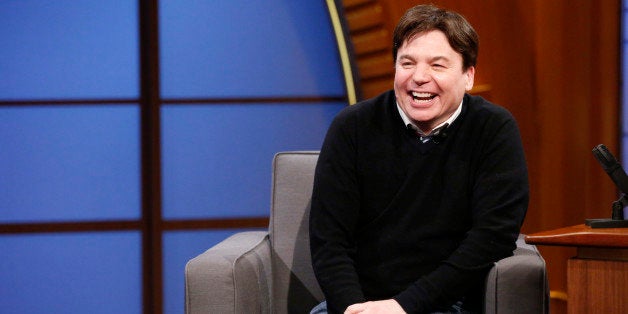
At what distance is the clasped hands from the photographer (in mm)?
1636

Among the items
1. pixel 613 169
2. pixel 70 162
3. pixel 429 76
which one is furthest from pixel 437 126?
pixel 70 162

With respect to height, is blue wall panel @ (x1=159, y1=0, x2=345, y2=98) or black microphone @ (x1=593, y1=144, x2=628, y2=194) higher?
blue wall panel @ (x1=159, y1=0, x2=345, y2=98)

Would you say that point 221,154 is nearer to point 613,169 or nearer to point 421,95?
point 421,95

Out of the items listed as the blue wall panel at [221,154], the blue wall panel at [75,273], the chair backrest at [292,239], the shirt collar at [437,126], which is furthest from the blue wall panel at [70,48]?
the shirt collar at [437,126]

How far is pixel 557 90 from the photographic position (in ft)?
9.31

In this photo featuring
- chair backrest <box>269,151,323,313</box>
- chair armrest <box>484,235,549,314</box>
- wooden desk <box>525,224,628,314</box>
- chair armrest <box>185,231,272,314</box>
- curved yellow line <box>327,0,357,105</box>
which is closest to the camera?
wooden desk <box>525,224,628,314</box>

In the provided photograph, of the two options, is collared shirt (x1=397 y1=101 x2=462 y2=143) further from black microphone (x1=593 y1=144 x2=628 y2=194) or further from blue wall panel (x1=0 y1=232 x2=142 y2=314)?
blue wall panel (x1=0 y1=232 x2=142 y2=314)

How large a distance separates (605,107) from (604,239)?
1.49 metres

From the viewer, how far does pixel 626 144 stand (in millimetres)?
2861

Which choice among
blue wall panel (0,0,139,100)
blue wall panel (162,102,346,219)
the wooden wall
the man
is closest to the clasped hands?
the man

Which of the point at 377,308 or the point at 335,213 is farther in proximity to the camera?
the point at 335,213

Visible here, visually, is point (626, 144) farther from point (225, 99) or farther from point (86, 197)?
point (86, 197)

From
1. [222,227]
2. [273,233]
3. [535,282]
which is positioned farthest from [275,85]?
[535,282]

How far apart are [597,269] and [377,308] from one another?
0.47 metres
